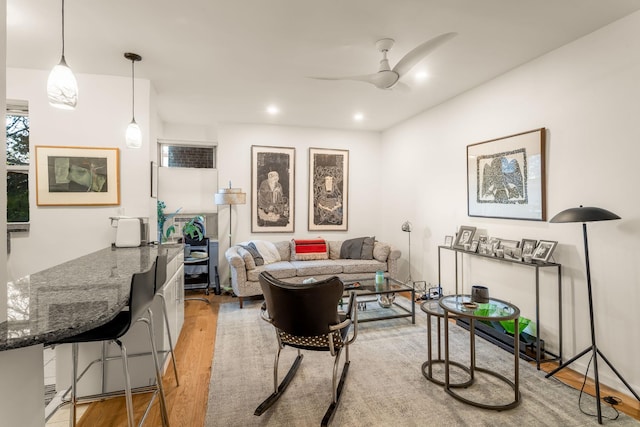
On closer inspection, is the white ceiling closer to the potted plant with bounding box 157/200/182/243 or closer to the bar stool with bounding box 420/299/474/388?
the potted plant with bounding box 157/200/182/243

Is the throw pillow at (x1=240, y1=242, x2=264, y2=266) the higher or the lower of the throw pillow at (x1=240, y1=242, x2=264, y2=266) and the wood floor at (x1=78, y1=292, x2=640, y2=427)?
the higher

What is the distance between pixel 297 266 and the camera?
4629mm

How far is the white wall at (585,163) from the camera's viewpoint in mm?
2316

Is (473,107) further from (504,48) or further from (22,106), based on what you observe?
(22,106)

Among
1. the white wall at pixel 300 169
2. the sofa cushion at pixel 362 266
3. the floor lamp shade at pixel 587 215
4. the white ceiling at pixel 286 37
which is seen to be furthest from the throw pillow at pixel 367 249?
the floor lamp shade at pixel 587 215

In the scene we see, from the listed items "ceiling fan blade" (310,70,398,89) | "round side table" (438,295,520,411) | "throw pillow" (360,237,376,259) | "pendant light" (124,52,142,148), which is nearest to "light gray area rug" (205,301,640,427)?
"round side table" (438,295,520,411)

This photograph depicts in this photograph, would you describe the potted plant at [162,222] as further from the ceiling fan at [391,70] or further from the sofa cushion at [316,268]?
the ceiling fan at [391,70]

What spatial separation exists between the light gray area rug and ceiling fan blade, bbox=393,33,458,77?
7.98ft

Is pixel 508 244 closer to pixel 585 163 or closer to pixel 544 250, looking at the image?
→ pixel 544 250

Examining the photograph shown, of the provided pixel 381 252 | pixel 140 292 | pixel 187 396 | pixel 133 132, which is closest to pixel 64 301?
pixel 140 292

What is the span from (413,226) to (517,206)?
194 cm

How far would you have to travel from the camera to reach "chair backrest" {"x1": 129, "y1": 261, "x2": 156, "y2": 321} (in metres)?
1.49

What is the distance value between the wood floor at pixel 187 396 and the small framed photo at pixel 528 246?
0.98 m

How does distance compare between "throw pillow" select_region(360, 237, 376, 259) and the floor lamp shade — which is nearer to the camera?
the floor lamp shade
